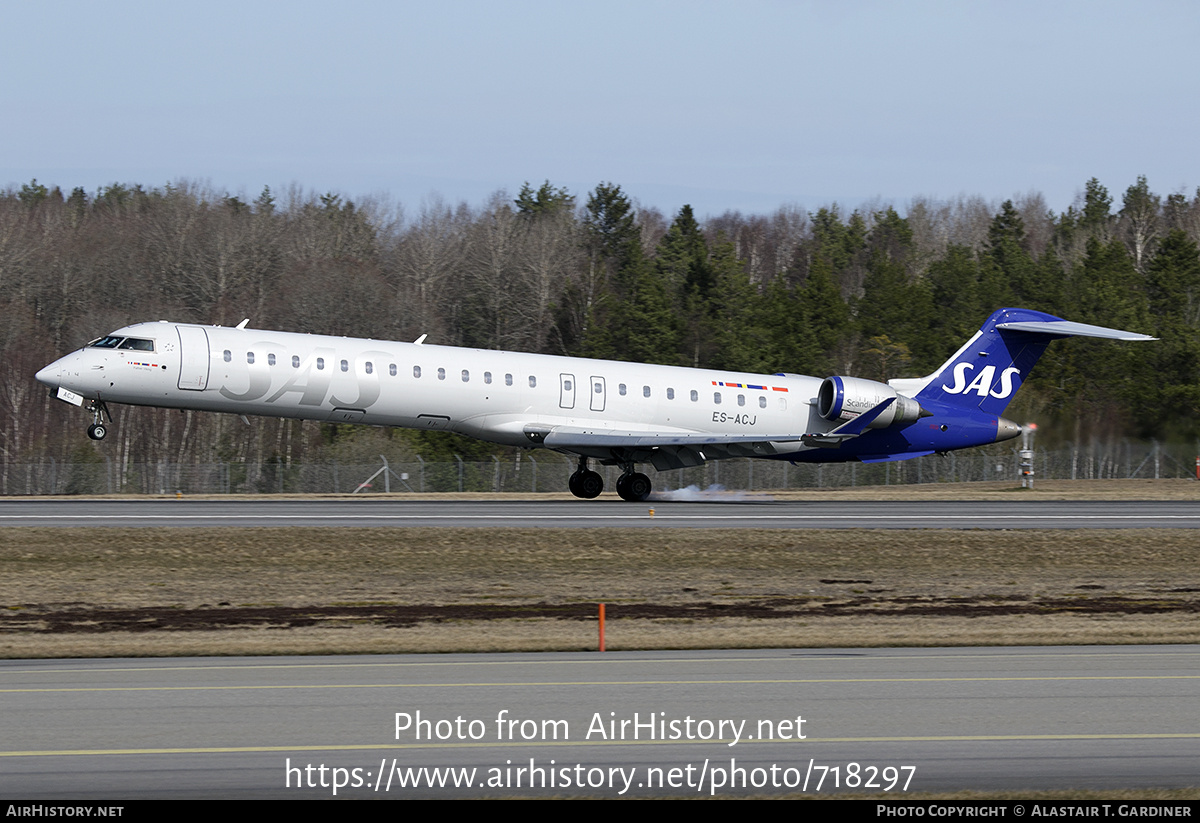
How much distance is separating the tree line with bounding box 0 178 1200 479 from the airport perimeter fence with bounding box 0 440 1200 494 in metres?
6.42

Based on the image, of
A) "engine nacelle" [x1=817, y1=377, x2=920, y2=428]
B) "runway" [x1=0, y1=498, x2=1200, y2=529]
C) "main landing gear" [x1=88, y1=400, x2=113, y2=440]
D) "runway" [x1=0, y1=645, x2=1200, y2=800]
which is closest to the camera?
"runway" [x1=0, y1=645, x2=1200, y2=800]

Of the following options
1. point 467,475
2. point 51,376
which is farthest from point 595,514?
point 467,475

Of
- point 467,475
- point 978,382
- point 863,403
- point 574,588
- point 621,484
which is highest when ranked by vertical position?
point 978,382

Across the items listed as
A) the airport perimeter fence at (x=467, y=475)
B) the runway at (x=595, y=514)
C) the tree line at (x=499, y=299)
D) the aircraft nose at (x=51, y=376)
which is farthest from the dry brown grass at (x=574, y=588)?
the tree line at (x=499, y=299)

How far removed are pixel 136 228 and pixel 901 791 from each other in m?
96.9

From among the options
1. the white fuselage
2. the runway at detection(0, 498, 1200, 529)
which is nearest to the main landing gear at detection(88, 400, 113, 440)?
the white fuselage

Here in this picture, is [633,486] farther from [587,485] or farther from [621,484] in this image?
[587,485]

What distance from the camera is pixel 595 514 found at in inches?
1220

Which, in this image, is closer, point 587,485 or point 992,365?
point 587,485

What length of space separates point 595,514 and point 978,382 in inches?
560

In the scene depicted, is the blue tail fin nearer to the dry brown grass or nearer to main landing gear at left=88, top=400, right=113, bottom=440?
the dry brown grass

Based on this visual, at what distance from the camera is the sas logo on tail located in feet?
126

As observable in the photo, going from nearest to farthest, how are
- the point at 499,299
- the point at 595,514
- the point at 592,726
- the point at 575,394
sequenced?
Result: the point at 592,726, the point at 595,514, the point at 575,394, the point at 499,299

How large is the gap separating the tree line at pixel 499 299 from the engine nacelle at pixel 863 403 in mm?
20317
